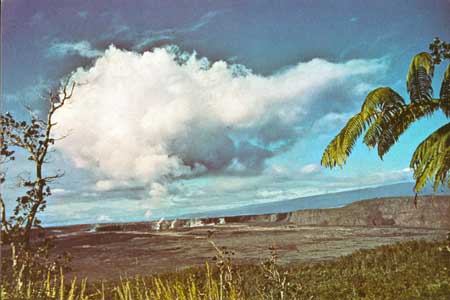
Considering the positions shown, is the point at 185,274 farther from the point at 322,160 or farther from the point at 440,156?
the point at 440,156

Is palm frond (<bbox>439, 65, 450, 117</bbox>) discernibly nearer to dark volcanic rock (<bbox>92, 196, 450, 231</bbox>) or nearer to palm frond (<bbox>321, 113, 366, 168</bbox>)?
palm frond (<bbox>321, 113, 366, 168</bbox>)

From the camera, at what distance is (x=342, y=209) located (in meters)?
19.6

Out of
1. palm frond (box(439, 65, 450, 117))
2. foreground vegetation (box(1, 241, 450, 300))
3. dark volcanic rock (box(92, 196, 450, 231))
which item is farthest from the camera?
dark volcanic rock (box(92, 196, 450, 231))

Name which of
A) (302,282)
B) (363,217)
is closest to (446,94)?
(302,282)

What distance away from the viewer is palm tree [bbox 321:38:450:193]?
6340mm

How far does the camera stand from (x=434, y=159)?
582 cm

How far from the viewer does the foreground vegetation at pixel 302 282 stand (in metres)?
5.43

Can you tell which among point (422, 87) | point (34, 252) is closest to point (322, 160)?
point (422, 87)

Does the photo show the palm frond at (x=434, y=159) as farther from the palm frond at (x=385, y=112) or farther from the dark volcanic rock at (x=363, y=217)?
the dark volcanic rock at (x=363, y=217)

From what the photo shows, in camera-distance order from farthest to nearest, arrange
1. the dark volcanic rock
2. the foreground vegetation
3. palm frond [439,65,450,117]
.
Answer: the dark volcanic rock
palm frond [439,65,450,117]
the foreground vegetation

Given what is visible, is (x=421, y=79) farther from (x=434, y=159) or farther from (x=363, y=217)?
(x=363, y=217)

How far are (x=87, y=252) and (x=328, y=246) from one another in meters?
7.00

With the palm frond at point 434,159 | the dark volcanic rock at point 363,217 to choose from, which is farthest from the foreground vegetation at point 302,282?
the dark volcanic rock at point 363,217

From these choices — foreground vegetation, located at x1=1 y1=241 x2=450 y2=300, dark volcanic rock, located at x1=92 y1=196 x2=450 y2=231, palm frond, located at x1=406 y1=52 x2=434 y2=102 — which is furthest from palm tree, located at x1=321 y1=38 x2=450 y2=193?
dark volcanic rock, located at x1=92 y1=196 x2=450 y2=231
